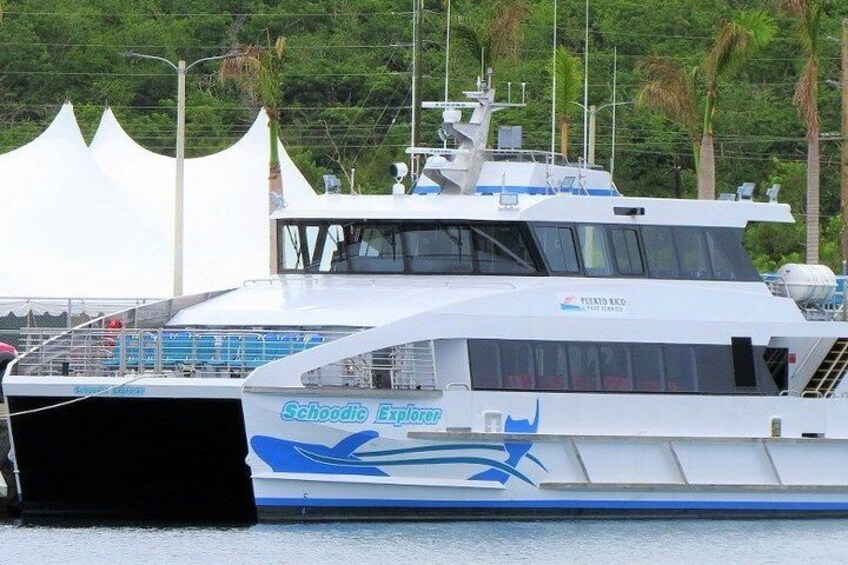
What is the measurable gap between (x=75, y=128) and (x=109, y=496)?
21.9 meters

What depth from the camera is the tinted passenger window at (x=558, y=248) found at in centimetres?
2730

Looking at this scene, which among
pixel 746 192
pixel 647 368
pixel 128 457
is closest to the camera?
pixel 128 457

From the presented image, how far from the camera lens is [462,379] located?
25.9 m

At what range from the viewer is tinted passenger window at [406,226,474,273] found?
27.4m

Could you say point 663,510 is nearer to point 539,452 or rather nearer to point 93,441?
point 539,452

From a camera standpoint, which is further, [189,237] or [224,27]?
[224,27]

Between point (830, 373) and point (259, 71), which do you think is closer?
point (830, 373)

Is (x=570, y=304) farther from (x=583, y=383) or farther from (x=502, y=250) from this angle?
(x=502, y=250)

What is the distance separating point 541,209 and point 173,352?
16.9ft

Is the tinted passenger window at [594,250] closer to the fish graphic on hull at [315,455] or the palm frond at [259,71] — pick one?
the fish graphic on hull at [315,455]

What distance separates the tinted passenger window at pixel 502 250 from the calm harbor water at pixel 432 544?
11.0 ft

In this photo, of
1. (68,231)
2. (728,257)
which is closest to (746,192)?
(728,257)

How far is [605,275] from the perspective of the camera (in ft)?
90.1

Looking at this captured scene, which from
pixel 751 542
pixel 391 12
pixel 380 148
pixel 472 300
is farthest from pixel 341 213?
pixel 391 12
